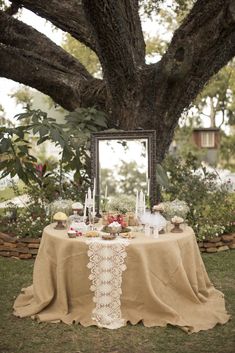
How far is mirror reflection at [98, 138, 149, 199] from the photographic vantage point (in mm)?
5832

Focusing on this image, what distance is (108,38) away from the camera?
689cm

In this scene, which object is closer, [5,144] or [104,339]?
[104,339]

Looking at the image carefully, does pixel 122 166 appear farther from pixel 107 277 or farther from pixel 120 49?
pixel 120 49

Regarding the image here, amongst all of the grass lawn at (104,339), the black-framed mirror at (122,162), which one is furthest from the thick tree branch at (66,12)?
the grass lawn at (104,339)

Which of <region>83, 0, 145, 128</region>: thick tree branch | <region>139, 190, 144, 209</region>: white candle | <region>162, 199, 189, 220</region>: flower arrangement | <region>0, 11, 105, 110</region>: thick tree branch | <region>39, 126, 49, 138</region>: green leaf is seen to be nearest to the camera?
<region>139, 190, 144, 209</region>: white candle

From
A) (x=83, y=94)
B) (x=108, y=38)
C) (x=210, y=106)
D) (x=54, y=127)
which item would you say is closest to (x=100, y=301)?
(x=54, y=127)

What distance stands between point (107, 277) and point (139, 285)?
0.29 meters

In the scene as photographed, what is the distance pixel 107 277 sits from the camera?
4543mm

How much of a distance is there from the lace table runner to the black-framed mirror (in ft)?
4.31

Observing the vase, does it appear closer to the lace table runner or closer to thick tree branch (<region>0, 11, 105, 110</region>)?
the lace table runner

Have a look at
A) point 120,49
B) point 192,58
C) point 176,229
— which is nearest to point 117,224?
point 176,229

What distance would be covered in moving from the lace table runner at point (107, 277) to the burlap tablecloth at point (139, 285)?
0.20 ft

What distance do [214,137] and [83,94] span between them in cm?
1688

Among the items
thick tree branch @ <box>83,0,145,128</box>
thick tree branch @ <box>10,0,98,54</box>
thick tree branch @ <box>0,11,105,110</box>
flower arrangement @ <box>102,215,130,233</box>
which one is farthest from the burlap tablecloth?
thick tree branch @ <box>10,0,98,54</box>
